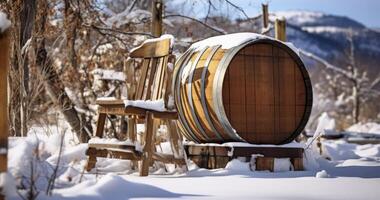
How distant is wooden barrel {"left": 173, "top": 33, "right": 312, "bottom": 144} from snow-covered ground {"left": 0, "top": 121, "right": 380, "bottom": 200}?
1.20 feet

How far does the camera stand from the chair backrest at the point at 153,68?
4.52 meters

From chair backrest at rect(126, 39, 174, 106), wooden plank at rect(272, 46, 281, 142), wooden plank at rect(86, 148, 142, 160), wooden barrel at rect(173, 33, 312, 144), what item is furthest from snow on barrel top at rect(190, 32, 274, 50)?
wooden plank at rect(86, 148, 142, 160)

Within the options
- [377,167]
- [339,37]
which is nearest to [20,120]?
[377,167]

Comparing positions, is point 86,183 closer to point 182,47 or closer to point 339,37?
point 182,47

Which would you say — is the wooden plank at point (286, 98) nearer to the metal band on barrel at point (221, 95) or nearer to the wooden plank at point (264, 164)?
the wooden plank at point (264, 164)

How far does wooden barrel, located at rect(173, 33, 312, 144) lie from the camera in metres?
4.70

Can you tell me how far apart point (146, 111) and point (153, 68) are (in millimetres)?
787

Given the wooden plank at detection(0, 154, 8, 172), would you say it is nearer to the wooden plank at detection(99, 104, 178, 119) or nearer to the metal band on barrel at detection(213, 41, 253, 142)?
the wooden plank at detection(99, 104, 178, 119)

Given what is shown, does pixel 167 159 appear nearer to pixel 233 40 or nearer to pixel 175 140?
pixel 175 140

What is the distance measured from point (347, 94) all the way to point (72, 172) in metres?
44.0

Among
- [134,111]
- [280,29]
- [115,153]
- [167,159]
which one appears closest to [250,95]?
[167,159]

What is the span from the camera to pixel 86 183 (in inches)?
108

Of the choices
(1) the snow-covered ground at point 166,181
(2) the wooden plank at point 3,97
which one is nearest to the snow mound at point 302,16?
(1) the snow-covered ground at point 166,181

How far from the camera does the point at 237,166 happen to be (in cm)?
453
